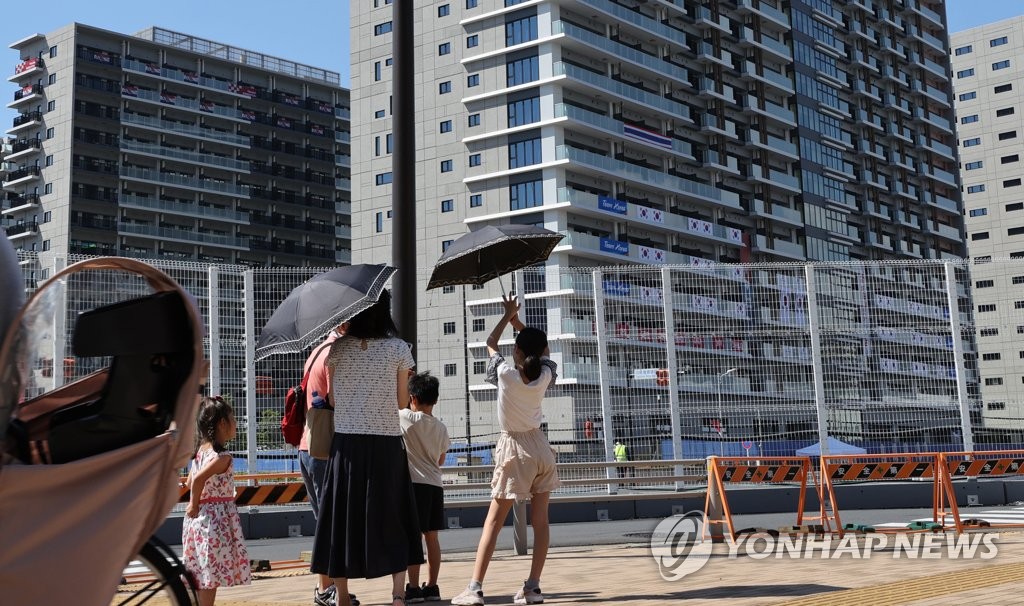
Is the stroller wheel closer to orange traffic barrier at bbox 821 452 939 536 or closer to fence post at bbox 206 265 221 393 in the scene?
fence post at bbox 206 265 221 393

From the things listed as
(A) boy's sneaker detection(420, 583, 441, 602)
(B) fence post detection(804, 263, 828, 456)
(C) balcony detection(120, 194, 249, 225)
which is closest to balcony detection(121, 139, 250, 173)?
(C) balcony detection(120, 194, 249, 225)

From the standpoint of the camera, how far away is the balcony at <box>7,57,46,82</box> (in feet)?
310

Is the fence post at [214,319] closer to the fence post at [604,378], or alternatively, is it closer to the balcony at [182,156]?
the fence post at [604,378]

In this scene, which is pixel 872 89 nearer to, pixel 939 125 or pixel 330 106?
pixel 939 125

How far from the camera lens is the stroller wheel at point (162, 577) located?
3.77 metres

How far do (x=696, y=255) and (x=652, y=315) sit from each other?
59283mm

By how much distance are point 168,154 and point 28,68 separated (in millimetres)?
13886

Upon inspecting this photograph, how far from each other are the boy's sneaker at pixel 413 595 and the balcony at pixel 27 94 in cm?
9666

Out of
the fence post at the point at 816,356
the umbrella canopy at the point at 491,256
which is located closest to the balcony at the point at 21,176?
the fence post at the point at 816,356

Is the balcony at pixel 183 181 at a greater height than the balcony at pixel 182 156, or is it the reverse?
the balcony at pixel 182 156

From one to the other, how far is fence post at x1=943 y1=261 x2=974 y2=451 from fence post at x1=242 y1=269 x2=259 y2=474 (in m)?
10.7

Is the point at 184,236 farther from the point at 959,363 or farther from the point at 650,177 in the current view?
the point at 959,363

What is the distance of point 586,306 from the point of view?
1706 cm

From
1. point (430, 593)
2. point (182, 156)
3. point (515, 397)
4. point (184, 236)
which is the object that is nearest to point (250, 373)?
point (430, 593)
